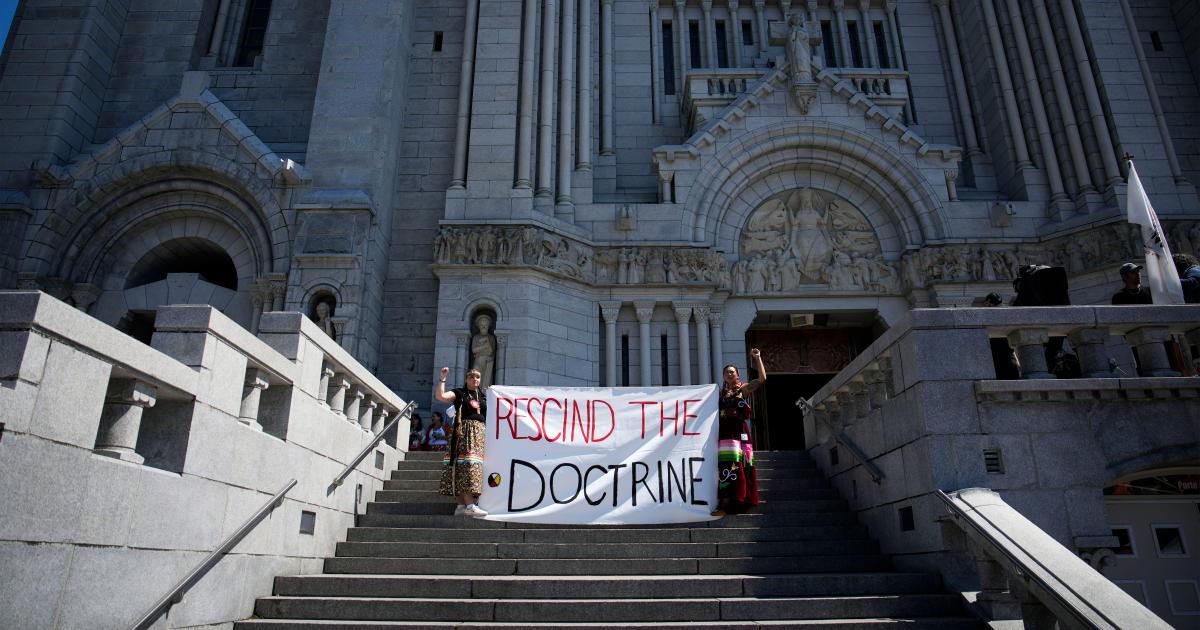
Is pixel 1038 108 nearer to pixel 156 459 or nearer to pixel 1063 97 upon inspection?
pixel 1063 97

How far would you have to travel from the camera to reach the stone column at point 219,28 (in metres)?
20.0

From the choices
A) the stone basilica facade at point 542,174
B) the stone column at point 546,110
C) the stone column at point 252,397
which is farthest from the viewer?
the stone column at point 546,110

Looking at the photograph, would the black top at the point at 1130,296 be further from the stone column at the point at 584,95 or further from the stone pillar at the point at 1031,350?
the stone column at the point at 584,95

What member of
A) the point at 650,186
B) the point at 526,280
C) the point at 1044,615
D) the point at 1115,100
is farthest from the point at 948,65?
the point at 1044,615

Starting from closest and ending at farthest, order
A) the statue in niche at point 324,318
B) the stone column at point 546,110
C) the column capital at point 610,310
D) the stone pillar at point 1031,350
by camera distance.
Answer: the stone pillar at point 1031,350
the statue in niche at point 324,318
the column capital at point 610,310
the stone column at point 546,110

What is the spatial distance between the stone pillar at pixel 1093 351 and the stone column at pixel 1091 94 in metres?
12.1

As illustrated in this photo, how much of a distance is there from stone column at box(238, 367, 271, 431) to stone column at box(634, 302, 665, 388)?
10555 millimetres

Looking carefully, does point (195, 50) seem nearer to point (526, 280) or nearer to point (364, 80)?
point (364, 80)

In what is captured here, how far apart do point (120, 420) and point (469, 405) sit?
164 inches

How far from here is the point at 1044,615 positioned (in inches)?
223

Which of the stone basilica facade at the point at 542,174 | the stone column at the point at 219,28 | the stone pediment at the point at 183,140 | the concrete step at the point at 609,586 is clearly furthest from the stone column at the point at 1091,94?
the stone column at the point at 219,28

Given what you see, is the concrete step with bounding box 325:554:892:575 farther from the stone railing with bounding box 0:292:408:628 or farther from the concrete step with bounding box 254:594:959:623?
the stone railing with bounding box 0:292:408:628

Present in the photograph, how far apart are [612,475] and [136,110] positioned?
16.9 m

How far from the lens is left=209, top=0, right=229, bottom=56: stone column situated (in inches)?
786
